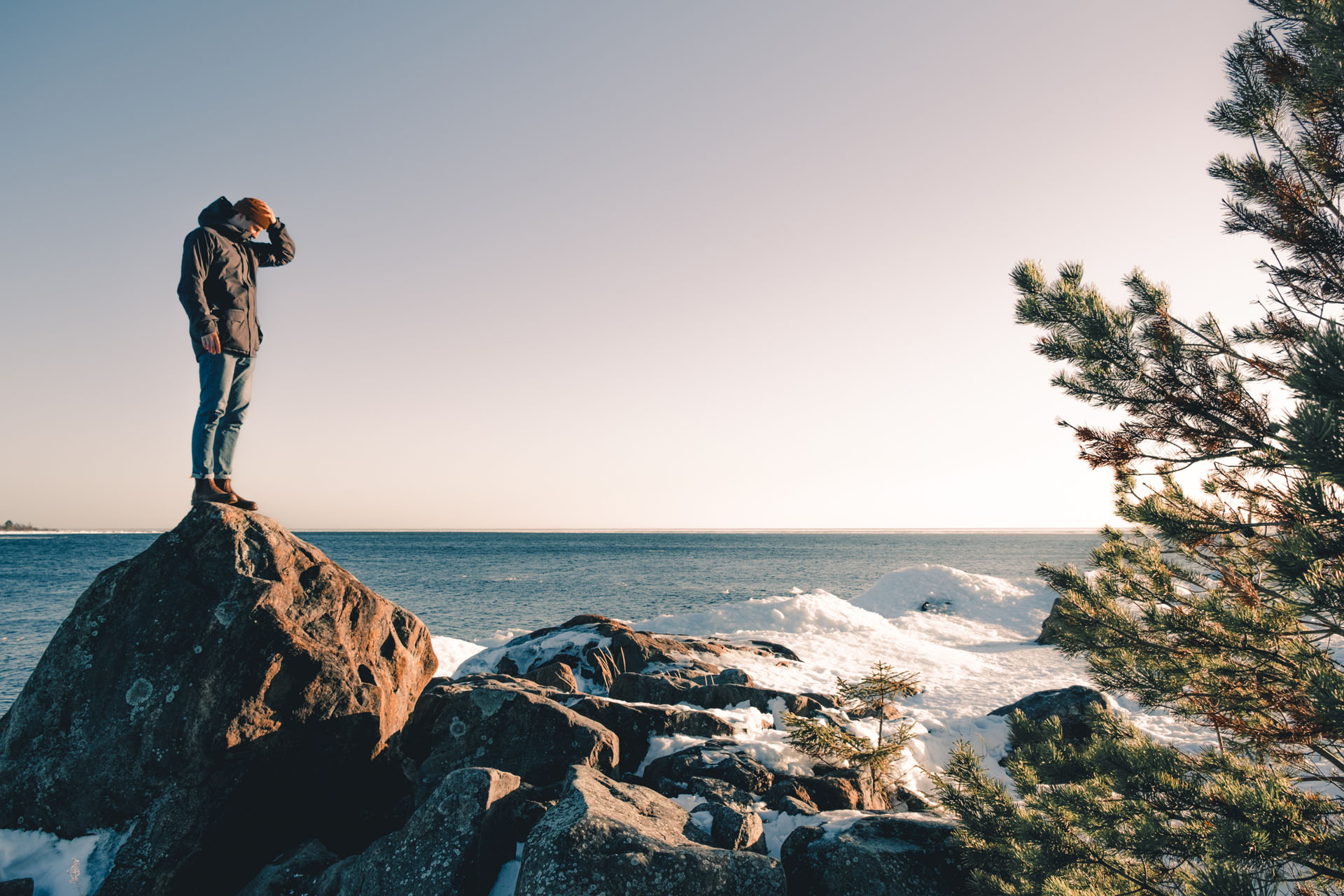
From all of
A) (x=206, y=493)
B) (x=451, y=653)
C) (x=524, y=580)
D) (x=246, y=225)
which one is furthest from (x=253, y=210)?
(x=524, y=580)

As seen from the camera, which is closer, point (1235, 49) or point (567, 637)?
point (1235, 49)

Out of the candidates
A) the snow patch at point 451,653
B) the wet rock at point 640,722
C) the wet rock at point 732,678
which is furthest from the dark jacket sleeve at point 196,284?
the snow patch at point 451,653

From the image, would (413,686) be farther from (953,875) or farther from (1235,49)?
(1235,49)

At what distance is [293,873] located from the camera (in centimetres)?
518

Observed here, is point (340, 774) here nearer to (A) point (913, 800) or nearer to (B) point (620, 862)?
(B) point (620, 862)

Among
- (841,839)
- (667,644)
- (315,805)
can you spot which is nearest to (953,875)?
(841,839)

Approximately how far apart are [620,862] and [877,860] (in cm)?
186

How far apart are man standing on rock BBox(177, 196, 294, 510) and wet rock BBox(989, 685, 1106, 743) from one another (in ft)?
33.7

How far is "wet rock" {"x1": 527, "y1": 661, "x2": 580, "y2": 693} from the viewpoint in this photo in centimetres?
1055

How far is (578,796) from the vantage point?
4.49m

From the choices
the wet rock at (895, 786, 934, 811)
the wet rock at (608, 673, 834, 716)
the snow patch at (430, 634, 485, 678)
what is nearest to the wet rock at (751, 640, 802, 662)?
the wet rock at (608, 673, 834, 716)

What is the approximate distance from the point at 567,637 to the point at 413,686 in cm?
674

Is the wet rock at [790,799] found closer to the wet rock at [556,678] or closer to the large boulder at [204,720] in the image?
the large boulder at [204,720]

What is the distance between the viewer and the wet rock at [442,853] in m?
4.52
